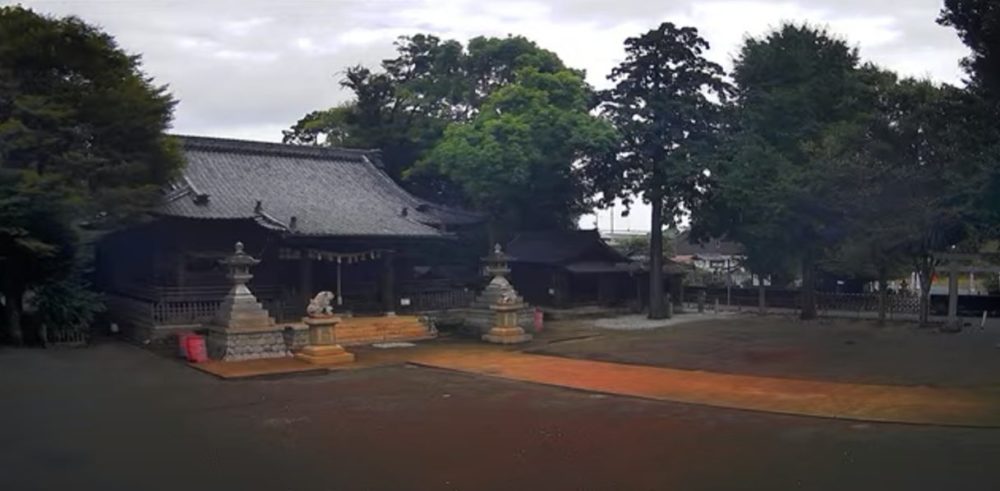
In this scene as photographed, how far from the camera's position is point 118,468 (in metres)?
10.1

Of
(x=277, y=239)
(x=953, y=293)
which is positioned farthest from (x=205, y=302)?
(x=953, y=293)

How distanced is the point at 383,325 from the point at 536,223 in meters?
16.2

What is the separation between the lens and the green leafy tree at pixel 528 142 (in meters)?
34.6

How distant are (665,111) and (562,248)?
345 inches

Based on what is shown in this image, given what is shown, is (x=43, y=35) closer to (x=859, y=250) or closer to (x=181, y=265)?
(x=181, y=265)

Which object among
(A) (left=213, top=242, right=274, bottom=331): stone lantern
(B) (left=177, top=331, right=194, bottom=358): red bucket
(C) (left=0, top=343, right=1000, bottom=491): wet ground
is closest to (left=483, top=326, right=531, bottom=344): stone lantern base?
(A) (left=213, top=242, right=274, bottom=331): stone lantern

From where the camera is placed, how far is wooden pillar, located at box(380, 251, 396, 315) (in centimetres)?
3012

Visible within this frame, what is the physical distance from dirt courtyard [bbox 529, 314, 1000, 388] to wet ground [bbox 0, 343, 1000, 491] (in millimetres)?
5586

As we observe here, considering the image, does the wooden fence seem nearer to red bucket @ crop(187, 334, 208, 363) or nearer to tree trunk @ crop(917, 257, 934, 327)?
red bucket @ crop(187, 334, 208, 363)

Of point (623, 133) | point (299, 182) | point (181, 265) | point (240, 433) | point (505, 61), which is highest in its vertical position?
point (505, 61)

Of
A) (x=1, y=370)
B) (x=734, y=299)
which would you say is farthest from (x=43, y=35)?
(x=734, y=299)

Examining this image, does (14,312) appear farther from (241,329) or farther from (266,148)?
(266,148)

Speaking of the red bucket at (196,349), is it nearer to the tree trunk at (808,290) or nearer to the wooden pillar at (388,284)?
the wooden pillar at (388,284)

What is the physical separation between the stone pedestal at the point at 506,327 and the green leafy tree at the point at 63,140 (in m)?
11.9
